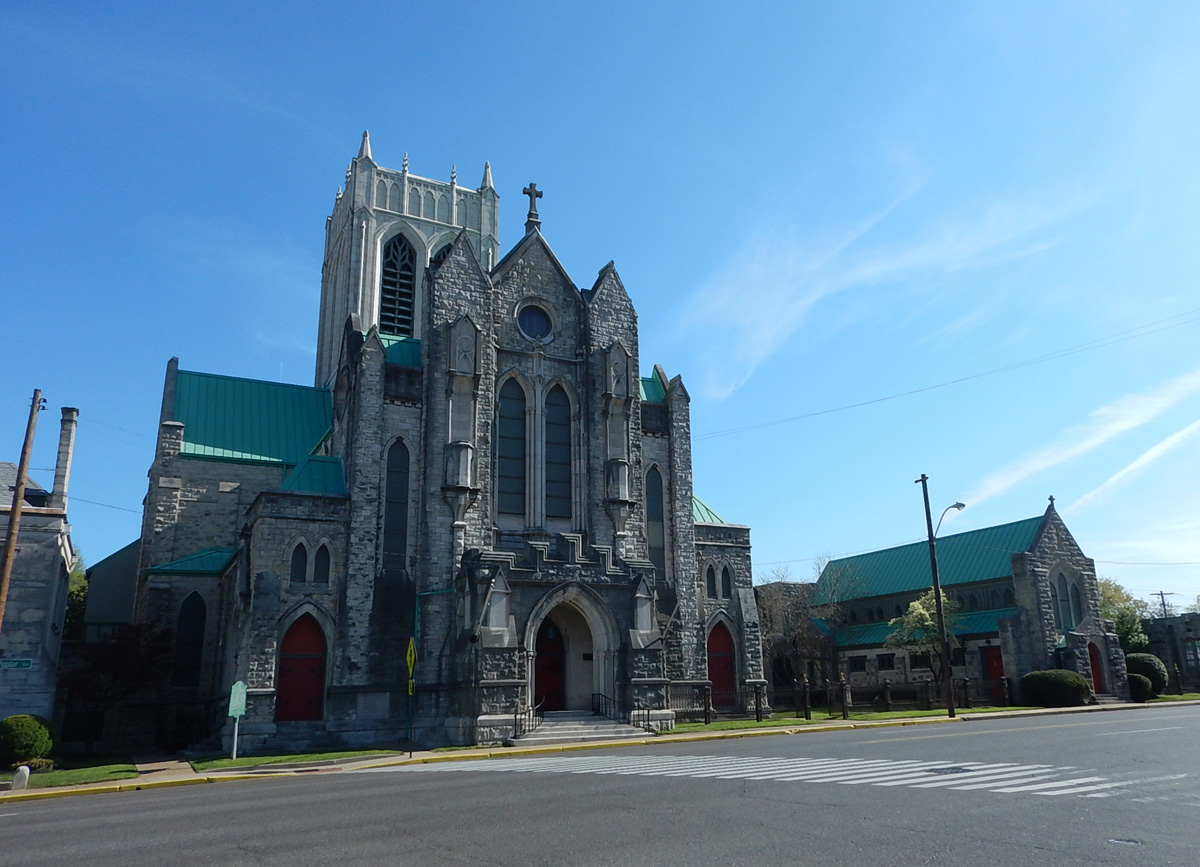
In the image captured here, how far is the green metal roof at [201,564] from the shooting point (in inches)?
1324

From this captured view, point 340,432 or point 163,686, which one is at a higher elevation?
point 340,432

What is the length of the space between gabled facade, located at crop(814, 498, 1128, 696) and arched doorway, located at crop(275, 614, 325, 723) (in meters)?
32.6

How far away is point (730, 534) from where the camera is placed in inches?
1563

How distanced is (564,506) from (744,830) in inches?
1009

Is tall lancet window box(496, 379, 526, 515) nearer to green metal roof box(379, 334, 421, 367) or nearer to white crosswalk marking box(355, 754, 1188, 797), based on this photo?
green metal roof box(379, 334, 421, 367)

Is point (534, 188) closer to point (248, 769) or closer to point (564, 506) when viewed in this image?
point (564, 506)

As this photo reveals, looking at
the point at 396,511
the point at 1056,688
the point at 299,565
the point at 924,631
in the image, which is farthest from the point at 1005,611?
the point at 299,565

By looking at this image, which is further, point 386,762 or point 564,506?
point 564,506

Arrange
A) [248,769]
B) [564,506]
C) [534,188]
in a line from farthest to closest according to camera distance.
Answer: [534,188] → [564,506] → [248,769]

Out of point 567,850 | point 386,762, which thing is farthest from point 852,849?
point 386,762

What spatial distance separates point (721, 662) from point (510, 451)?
12.5 meters

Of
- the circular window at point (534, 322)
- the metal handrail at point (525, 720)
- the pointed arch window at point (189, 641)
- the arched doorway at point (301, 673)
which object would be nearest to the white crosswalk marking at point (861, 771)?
the metal handrail at point (525, 720)

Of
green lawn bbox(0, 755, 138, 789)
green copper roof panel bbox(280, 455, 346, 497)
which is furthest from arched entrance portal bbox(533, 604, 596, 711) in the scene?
green lawn bbox(0, 755, 138, 789)

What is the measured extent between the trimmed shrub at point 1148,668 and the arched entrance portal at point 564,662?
3332cm
